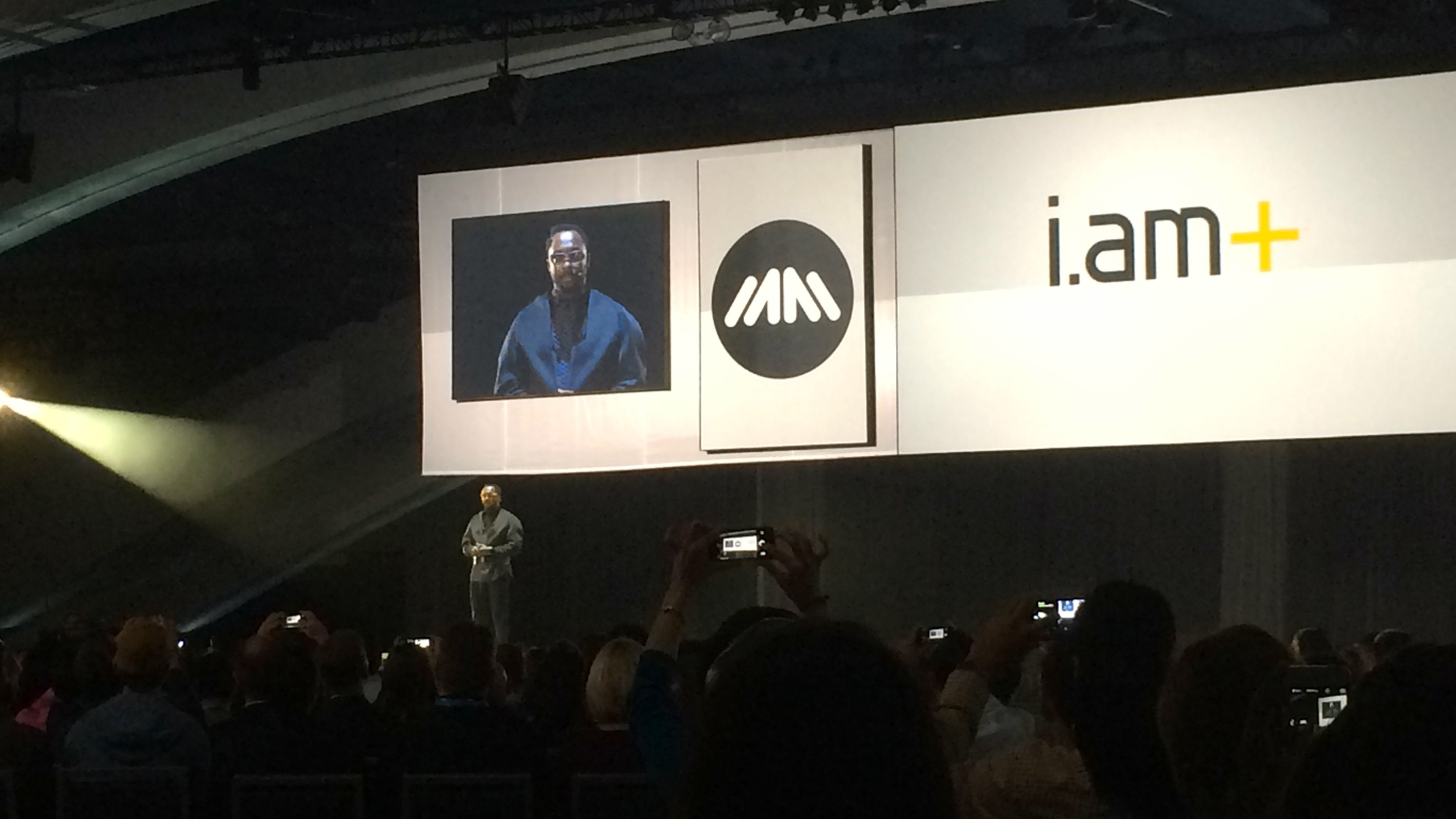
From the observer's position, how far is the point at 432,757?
3650 millimetres

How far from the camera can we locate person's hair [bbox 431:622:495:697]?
12.0 ft

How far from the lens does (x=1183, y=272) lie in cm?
620

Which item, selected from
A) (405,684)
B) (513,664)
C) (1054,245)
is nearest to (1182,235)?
(1054,245)

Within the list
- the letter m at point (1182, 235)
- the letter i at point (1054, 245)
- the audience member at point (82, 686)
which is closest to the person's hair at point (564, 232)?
the letter i at point (1054, 245)

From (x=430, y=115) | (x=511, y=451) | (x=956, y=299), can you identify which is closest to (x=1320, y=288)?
(x=956, y=299)

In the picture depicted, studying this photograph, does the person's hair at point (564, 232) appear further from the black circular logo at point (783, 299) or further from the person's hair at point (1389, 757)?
the person's hair at point (1389, 757)

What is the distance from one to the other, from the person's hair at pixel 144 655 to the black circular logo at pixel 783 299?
10.7 feet

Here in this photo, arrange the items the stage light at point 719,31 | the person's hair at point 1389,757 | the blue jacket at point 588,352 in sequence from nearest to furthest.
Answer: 1. the person's hair at point 1389,757
2. the blue jacket at point 588,352
3. the stage light at point 719,31

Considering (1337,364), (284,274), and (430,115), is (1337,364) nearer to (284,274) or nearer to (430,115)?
(430,115)

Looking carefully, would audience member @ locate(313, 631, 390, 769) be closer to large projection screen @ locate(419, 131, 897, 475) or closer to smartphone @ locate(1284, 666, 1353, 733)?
smartphone @ locate(1284, 666, 1353, 733)

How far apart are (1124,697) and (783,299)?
515cm

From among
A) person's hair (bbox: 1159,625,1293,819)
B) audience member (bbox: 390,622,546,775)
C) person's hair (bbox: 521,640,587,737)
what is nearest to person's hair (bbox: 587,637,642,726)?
audience member (bbox: 390,622,546,775)

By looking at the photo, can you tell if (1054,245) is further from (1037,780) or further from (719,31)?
(1037,780)

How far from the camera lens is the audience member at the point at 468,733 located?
144 inches
